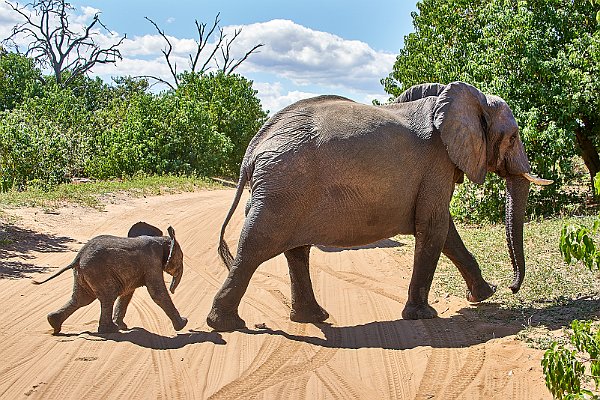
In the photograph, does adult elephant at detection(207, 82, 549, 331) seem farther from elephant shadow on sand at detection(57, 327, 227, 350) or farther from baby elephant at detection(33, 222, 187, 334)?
baby elephant at detection(33, 222, 187, 334)

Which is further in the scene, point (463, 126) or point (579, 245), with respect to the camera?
point (463, 126)

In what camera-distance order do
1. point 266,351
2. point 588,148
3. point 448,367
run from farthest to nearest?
point 588,148
point 266,351
point 448,367

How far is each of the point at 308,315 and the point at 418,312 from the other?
46.1 inches

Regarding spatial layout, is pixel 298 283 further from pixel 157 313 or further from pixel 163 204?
pixel 163 204

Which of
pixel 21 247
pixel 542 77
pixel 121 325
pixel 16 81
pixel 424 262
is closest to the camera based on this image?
pixel 121 325

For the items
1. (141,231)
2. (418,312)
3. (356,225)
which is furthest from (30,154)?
(418,312)

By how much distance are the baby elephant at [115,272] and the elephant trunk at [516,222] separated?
370cm

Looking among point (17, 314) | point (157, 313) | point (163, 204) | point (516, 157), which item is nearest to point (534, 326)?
point (516, 157)

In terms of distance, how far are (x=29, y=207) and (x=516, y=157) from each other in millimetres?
10133

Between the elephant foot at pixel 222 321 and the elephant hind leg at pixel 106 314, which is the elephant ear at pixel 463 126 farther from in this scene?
the elephant hind leg at pixel 106 314

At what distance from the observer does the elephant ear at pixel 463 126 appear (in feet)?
25.9

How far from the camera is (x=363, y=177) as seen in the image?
757 cm

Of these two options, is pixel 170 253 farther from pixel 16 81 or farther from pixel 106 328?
pixel 16 81

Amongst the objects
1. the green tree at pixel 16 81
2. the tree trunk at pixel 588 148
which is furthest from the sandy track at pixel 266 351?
the green tree at pixel 16 81
